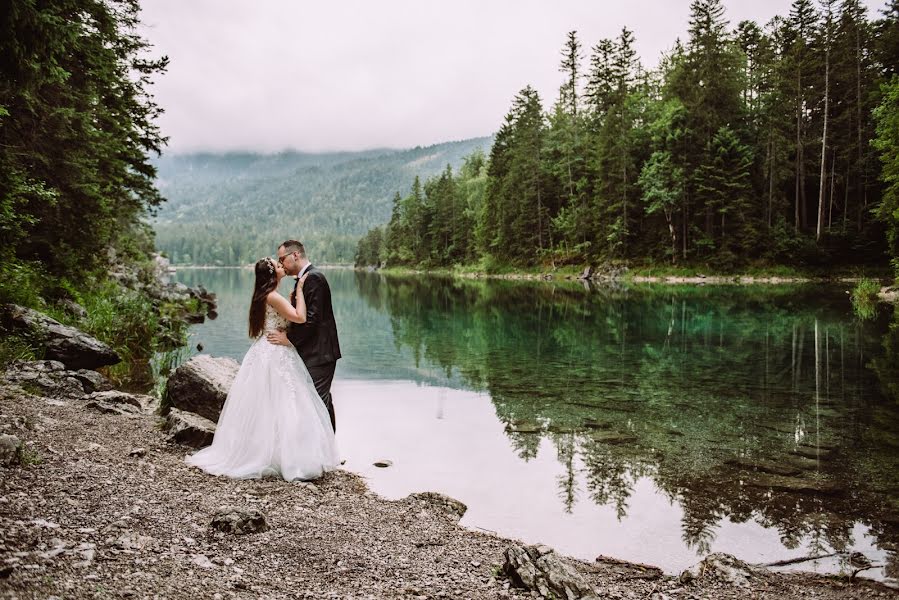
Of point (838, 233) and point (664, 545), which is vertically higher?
point (838, 233)

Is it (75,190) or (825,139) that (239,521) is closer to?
(75,190)

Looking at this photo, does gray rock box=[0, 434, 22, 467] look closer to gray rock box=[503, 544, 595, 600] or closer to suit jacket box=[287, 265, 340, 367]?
suit jacket box=[287, 265, 340, 367]

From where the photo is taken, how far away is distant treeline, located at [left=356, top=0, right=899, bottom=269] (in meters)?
47.7

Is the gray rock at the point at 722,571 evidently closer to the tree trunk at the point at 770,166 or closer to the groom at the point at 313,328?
the groom at the point at 313,328

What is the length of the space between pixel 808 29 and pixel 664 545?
200 ft

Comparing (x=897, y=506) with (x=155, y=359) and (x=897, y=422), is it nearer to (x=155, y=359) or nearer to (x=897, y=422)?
(x=897, y=422)

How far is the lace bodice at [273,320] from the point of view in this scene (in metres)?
8.01

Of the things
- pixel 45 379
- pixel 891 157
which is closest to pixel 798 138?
pixel 891 157

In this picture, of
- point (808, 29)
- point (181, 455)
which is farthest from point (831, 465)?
point (808, 29)

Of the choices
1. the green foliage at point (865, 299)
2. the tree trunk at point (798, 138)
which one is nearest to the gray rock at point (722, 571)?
the green foliage at point (865, 299)

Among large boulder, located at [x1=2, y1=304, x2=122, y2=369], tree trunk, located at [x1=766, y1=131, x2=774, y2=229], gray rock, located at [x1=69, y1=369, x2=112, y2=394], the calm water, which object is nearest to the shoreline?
the calm water

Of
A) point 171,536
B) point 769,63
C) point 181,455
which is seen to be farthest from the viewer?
point 769,63

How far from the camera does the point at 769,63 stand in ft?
182

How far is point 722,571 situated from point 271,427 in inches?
213
